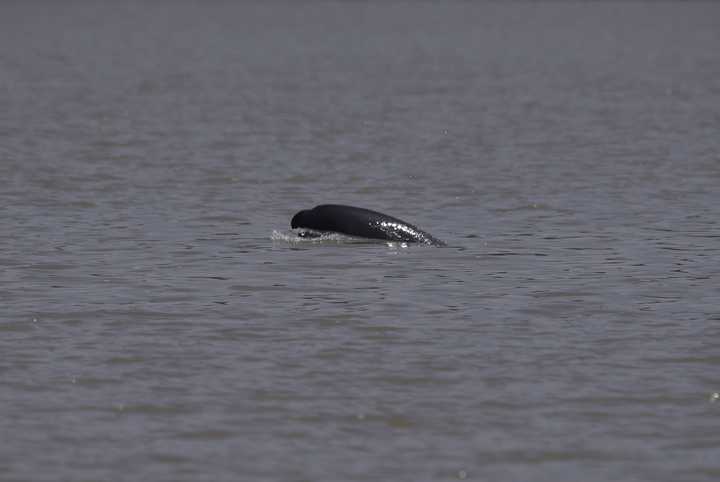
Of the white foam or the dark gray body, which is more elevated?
the dark gray body

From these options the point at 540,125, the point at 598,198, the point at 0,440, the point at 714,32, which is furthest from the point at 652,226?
the point at 714,32

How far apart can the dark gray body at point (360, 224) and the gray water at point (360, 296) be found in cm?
36

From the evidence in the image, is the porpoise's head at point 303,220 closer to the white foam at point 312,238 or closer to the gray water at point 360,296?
the white foam at point 312,238

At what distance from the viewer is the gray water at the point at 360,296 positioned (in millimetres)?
12273

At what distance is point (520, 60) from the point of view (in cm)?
7875

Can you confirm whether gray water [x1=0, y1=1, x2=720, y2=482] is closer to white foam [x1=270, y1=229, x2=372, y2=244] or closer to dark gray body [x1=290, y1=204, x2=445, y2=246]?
white foam [x1=270, y1=229, x2=372, y2=244]

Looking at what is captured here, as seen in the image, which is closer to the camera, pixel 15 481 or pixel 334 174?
pixel 15 481

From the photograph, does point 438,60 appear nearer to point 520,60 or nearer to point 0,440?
point 520,60

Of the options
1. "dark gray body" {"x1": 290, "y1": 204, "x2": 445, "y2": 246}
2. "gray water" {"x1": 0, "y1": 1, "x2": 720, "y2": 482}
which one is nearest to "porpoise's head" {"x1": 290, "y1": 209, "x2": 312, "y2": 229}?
"dark gray body" {"x1": 290, "y1": 204, "x2": 445, "y2": 246}

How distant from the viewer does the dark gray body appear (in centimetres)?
2225

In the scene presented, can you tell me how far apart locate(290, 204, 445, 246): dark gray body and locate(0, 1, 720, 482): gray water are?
A: 14.0 inches

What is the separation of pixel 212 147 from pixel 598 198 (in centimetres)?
1157

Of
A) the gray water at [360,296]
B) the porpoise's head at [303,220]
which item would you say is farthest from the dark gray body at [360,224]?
the gray water at [360,296]

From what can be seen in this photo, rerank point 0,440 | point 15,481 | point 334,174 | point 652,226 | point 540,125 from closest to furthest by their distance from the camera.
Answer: point 15,481 < point 0,440 < point 652,226 < point 334,174 < point 540,125
